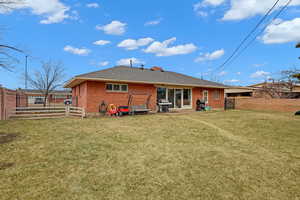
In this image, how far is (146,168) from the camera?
325 cm

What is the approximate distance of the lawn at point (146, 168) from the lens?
246 centimetres

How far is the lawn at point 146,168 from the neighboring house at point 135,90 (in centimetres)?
566

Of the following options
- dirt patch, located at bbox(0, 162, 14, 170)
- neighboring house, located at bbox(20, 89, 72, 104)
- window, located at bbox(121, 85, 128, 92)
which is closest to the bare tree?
window, located at bbox(121, 85, 128, 92)

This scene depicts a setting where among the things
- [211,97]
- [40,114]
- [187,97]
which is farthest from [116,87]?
[211,97]

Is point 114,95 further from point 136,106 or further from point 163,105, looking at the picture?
point 163,105

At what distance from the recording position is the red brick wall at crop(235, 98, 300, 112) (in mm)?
14725

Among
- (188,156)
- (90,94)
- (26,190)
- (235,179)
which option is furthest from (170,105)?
(26,190)

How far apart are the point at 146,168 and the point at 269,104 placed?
17714 mm

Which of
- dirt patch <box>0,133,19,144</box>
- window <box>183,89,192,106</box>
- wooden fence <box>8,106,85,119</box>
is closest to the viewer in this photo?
dirt patch <box>0,133,19,144</box>

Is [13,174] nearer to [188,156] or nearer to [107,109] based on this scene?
[188,156]

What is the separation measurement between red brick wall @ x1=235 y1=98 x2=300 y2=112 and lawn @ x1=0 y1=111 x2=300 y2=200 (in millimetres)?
12633

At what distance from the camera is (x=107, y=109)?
11172mm

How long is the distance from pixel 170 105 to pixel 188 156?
1007 centimetres

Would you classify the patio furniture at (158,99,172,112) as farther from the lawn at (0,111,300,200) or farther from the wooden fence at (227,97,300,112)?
the wooden fence at (227,97,300,112)
